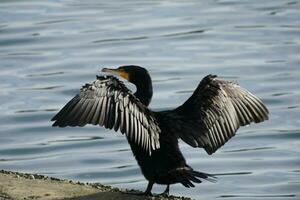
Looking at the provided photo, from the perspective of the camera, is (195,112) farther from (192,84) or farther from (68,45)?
(68,45)

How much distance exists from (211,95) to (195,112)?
7.7 inches

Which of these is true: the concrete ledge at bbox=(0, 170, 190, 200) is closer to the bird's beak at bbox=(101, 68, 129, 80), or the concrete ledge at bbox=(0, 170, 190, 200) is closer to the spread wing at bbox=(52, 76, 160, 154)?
the spread wing at bbox=(52, 76, 160, 154)

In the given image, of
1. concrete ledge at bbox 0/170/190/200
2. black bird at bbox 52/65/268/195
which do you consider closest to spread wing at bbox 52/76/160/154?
black bird at bbox 52/65/268/195

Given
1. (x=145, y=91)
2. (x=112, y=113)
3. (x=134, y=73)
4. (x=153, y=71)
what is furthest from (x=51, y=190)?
(x=153, y=71)

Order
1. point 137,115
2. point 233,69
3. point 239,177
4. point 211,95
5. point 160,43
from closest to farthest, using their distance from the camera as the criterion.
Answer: point 137,115, point 211,95, point 239,177, point 233,69, point 160,43

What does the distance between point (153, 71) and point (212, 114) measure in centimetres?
798

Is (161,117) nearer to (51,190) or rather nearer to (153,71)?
(51,190)

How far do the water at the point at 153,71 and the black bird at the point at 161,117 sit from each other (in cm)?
294

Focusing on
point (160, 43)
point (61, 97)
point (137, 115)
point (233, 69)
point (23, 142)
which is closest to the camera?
point (137, 115)

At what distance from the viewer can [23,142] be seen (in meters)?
14.2

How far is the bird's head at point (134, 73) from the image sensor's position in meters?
9.19

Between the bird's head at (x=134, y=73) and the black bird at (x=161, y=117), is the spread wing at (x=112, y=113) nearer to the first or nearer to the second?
the black bird at (x=161, y=117)

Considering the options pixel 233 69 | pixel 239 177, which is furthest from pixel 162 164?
pixel 233 69

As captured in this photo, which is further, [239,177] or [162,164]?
[239,177]
